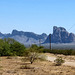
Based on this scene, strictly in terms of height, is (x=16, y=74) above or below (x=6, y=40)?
below

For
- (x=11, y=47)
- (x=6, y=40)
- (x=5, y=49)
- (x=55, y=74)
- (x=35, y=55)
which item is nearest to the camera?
(x=55, y=74)

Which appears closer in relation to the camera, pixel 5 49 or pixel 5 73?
pixel 5 73

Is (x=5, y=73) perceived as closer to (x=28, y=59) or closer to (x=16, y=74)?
(x=16, y=74)

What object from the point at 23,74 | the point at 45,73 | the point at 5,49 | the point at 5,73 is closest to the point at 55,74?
the point at 45,73

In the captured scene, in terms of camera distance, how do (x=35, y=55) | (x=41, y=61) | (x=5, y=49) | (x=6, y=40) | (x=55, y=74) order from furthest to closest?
(x=6, y=40) → (x=5, y=49) → (x=41, y=61) → (x=35, y=55) → (x=55, y=74)

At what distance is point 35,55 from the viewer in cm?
2659

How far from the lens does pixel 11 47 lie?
44.0 metres

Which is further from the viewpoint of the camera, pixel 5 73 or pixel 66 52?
pixel 66 52

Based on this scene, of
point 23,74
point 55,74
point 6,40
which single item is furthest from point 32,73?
point 6,40

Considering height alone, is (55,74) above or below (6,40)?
below

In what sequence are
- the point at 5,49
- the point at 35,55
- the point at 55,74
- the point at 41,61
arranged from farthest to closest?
the point at 5,49 < the point at 41,61 < the point at 35,55 < the point at 55,74

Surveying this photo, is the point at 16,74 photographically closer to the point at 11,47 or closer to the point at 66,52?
the point at 11,47

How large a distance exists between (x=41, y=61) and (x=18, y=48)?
51.1 ft

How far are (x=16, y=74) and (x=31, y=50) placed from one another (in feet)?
31.6
